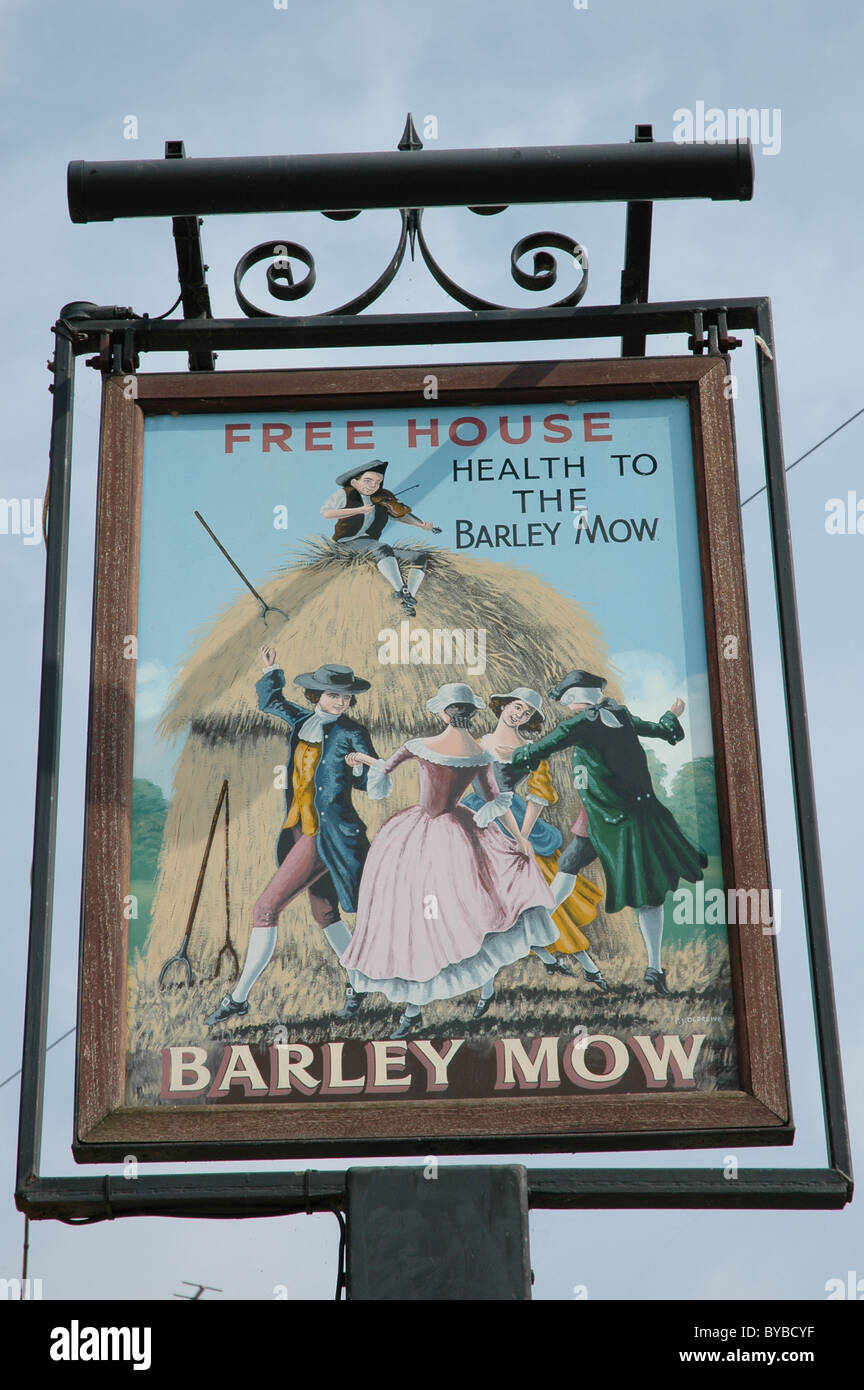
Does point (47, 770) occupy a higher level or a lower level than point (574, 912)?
higher

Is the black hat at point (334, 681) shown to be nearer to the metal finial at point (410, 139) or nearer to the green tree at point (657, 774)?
the green tree at point (657, 774)

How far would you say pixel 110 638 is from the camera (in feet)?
13.9

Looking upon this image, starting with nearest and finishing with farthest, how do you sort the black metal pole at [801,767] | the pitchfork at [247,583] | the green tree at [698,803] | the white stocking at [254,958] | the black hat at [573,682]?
1. the black metal pole at [801,767]
2. the white stocking at [254,958]
3. the green tree at [698,803]
4. the black hat at [573,682]
5. the pitchfork at [247,583]

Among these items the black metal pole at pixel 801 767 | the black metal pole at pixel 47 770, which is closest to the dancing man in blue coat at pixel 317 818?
the black metal pole at pixel 47 770

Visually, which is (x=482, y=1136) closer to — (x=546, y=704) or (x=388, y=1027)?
(x=388, y=1027)

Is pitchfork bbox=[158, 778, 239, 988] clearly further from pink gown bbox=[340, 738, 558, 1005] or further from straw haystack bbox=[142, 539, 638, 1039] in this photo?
pink gown bbox=[340, 738, 558, 1005]

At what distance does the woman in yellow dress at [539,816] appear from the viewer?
3.94 metres

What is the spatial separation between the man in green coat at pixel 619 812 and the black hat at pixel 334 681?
407 millimetres

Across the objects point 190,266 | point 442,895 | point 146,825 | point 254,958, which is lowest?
point 254,958

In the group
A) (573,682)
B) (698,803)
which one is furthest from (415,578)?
(698,803)

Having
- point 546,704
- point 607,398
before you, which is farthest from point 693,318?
point 546,704

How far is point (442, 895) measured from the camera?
4043mm

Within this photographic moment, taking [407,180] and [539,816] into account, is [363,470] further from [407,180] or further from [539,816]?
[539,816]

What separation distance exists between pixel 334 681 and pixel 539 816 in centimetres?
58
